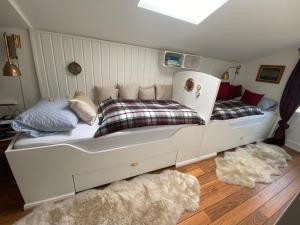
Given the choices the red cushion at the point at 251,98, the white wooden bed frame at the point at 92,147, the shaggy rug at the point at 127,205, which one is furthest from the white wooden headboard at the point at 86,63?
the red cushion at the point at 251,98

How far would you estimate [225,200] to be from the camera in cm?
146

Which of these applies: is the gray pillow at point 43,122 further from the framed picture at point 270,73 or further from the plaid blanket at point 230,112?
the framed picture at point 270,73

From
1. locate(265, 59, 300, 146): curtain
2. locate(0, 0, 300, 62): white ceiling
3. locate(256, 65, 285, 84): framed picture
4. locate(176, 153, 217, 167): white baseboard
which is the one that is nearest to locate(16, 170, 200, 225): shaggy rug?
locate(176, 153, 217, 167): white baseboard

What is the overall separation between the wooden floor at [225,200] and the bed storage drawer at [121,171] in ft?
0.98

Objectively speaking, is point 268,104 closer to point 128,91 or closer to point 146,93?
point 146,93

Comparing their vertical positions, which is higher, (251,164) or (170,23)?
(170,23)

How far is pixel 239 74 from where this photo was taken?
3.28 m

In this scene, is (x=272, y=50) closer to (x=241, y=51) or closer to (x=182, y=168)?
(x=241, y=51)

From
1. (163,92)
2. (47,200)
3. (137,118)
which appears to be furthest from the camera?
(163,92)

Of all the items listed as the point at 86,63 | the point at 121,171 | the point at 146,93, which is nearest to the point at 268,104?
the point at 146,93

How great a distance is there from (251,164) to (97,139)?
210 centimetres

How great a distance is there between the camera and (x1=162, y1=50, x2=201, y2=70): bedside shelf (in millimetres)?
2322

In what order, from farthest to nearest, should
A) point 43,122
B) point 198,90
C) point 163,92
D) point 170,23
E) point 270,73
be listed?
point 270,73 < point 163,92 < point 198,90 < point 170,23 < point 43,122

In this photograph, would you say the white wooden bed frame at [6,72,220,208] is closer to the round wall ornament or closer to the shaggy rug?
the shaggy rug
